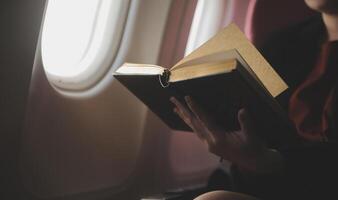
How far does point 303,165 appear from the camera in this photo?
2.58 feet

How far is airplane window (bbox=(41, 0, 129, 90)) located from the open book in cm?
33

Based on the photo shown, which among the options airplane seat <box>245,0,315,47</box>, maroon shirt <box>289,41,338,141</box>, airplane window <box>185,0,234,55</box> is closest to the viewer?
maroon shirt <box>289,41,338,141</box>

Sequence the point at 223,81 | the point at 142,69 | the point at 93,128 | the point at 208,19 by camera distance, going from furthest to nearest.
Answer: the point at 208,19
the point at 93,128
the point at 142,69
the point at 223,81

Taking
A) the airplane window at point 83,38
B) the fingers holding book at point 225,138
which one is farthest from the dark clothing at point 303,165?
the airplane window at point 83,38

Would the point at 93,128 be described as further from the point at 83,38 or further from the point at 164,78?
→ the point at 164,78

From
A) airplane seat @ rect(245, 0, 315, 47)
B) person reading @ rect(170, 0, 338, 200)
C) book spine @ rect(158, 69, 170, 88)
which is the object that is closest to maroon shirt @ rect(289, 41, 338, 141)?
person reading @ rect(170, 0, 338, 200)

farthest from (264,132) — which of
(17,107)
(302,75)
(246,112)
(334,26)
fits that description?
(17,107)

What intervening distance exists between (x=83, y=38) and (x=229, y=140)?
2.00ft

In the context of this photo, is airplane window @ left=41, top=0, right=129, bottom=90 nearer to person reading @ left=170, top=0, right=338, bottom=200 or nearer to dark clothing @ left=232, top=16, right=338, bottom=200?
person reading @ left=170, top=0, right=338, bottom=200

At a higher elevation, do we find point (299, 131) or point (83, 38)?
point (83, 38)

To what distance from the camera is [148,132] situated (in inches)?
50.2

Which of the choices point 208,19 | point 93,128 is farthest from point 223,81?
point 208,19

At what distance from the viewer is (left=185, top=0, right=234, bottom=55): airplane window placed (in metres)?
1.45

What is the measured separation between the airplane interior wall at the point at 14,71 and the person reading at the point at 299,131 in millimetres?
322
